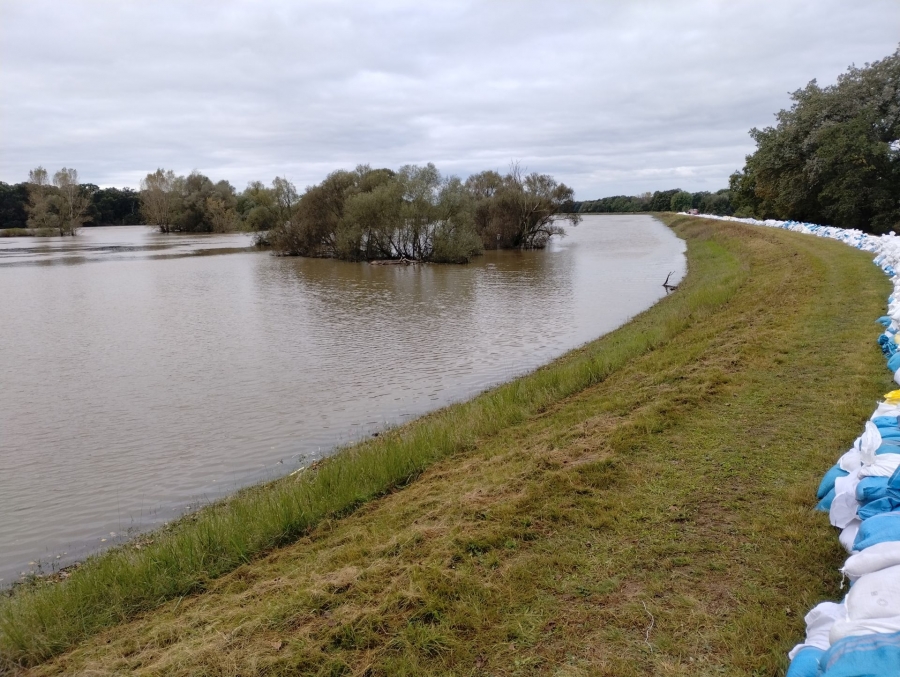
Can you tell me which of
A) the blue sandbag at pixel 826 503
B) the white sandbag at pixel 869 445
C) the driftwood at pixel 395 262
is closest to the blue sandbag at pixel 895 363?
the white sandbag at pixel 869 445

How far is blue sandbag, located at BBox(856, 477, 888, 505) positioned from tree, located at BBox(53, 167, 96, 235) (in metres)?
109

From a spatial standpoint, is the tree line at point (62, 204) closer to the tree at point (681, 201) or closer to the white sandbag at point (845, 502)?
the white sandbag at point (845, 502)

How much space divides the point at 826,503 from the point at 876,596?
5.76 ft

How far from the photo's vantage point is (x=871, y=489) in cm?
374

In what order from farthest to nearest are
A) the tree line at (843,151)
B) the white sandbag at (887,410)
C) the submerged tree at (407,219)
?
the submerged tree at (407,219), the tree line at (843,151), the white sandbag at (887,410)

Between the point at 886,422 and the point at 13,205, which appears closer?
the point at 886,422

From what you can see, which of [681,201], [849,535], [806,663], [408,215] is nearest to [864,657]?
[806,663]

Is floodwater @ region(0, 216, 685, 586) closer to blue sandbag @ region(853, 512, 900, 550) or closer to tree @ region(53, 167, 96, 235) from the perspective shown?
blue sandbag @ region(853, 512, 900, 550)

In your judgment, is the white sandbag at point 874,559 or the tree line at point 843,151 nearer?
the white sandbag at point 874,559

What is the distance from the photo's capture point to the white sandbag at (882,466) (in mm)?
3820

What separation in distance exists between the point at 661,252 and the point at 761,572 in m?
45.5

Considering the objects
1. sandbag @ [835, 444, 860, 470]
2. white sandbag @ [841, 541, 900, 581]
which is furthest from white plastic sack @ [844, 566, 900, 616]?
sandbag @ [835, 444, 860, 470]

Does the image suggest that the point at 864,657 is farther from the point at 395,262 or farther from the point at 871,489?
the point at 395,262

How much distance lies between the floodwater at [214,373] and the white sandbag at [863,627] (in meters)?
6.80
